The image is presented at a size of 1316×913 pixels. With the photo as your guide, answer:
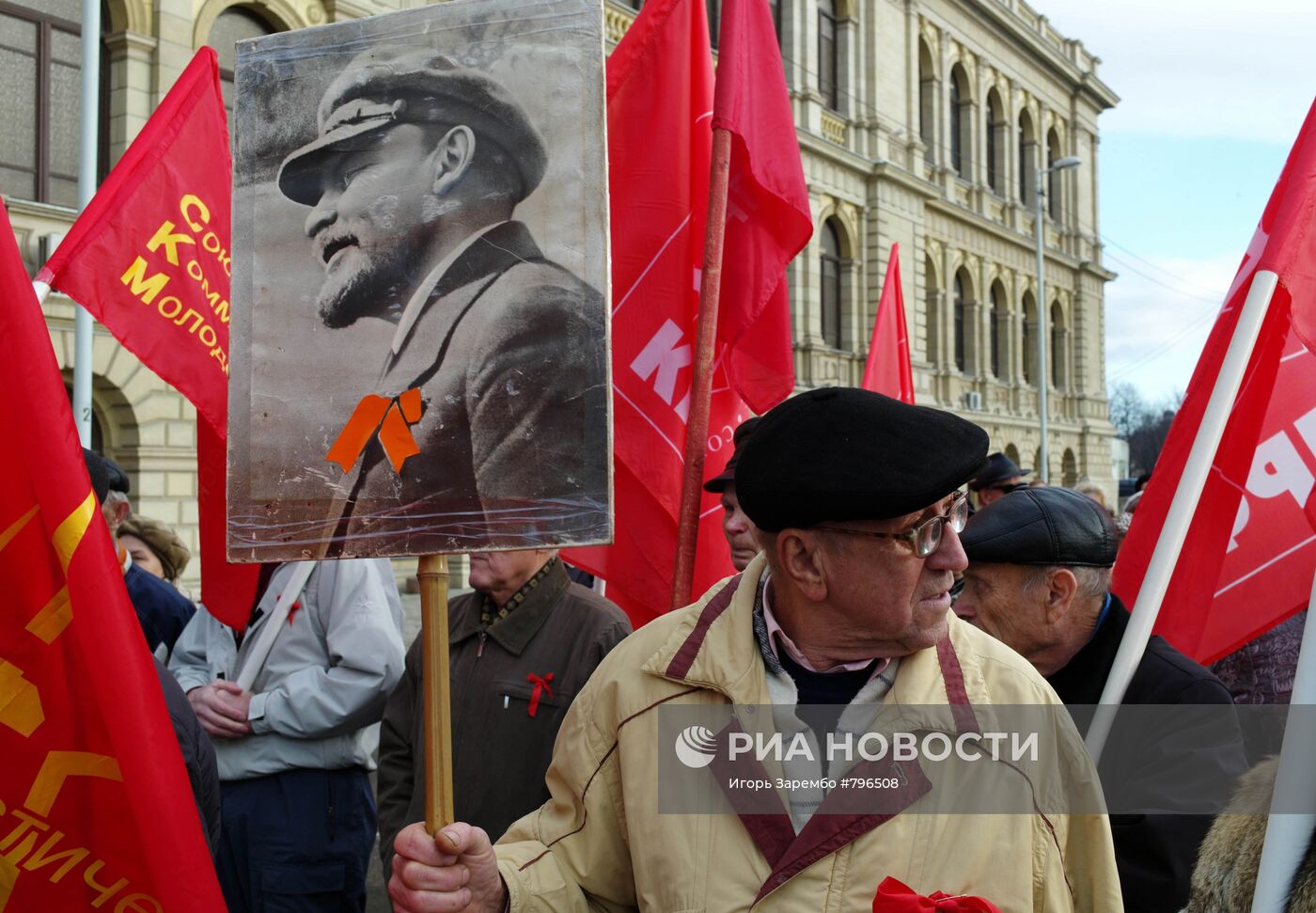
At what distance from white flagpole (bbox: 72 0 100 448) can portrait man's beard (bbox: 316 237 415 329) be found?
115 inches

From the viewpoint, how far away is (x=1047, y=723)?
1639 millimetres

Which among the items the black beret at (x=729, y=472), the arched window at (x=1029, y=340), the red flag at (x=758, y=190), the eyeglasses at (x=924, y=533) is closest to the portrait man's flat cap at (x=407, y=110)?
the eyeglasses at (x=924, y=533)

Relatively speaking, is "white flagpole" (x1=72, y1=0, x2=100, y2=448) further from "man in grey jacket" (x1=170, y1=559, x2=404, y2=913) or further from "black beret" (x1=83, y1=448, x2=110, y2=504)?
"man in grey jacket" (x1=170, y1=559, x2=404, y2=913)

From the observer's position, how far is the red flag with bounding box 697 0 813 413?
3402 millimetres

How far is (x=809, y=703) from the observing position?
68.2 inches

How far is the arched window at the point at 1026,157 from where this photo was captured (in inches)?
1195

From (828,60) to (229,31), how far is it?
13.6 m

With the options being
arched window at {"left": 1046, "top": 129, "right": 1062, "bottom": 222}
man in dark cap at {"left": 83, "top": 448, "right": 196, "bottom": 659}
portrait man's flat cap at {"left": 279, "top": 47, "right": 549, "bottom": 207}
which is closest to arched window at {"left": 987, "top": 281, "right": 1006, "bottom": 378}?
arched window at {"left": 1046, "top": 129, "right": 1062, "bottom": 222}

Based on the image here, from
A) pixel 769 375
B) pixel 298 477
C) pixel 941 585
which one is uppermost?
pixel 769 375

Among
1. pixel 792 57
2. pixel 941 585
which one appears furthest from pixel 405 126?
pixel 792 57

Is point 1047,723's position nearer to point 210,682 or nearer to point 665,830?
point 665,830

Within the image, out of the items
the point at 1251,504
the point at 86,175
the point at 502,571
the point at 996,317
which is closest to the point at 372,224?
the point at 502,571

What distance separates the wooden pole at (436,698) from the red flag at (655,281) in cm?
176

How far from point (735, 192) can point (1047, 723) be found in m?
2.18
